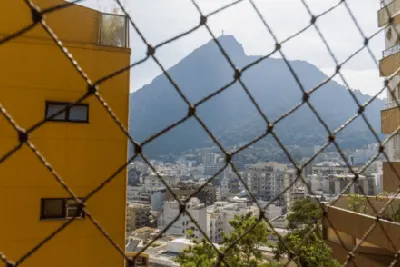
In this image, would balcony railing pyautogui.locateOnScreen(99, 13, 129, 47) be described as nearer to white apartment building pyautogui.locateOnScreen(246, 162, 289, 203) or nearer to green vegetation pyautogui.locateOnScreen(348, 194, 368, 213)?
green vegetation pyautogui.locateOnScreen(348, 194, 368, 213)

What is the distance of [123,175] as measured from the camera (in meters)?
2.08

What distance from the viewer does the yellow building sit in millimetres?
1929

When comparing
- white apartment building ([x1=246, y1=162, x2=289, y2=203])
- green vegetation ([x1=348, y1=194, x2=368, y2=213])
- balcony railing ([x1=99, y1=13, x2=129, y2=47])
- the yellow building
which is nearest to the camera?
the yellow building

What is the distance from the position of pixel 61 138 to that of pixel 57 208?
0.39 meters

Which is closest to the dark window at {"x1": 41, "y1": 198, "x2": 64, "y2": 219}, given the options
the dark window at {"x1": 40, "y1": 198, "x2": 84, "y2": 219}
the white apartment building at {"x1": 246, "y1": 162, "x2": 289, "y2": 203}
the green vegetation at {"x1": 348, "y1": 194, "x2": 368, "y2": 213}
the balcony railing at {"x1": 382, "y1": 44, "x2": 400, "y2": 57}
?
the dark window at {"x1": 40, "y1": 198, "x2": 84, "y2": 219}

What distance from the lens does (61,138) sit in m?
2.05

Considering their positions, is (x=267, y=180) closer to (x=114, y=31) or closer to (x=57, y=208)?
(x=114, y=31)

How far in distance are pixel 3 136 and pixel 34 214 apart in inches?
17.4

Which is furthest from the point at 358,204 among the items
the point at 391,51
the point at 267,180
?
the point at 267,180

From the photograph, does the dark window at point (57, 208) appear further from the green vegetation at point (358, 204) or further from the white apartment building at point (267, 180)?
the white apartment building at point (267, 180)

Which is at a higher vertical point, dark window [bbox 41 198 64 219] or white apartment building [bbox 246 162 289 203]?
dark window [bbox 41 198 64 219]

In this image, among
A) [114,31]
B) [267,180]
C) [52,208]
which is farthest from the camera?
[267,180]

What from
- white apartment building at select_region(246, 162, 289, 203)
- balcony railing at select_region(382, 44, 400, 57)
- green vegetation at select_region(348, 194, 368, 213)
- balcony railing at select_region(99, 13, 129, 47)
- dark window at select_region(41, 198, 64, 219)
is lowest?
white apartment building at select_region(246, 162, 289, 203)

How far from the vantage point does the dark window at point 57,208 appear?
198 cm
